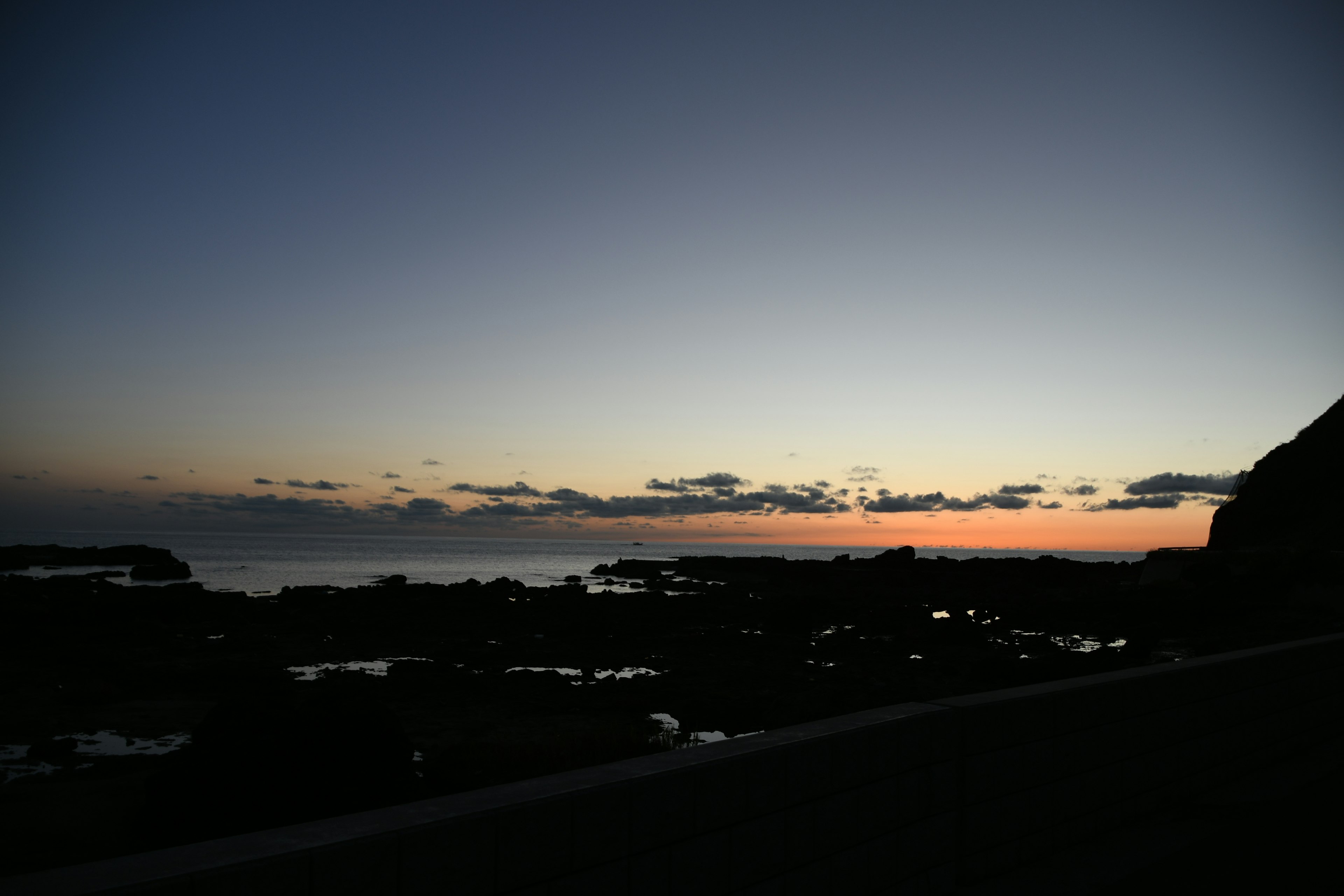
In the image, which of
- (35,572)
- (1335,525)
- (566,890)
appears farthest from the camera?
(35,572)

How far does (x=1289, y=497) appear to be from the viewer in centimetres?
4553

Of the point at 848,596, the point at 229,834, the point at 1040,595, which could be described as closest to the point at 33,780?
the point at 229,834

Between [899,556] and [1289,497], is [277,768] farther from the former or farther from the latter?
[899,556]

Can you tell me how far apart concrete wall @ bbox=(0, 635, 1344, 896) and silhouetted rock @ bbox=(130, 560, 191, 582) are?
254 feet

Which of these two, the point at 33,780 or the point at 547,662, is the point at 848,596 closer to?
the point at 547,662

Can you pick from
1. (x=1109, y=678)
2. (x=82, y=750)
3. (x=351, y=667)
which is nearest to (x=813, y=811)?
(x=1109, y=678)

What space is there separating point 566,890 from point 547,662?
63.7ft

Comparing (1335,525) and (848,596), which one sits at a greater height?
(1335,525)

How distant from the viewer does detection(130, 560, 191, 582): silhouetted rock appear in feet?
226

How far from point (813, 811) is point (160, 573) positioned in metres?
80.3

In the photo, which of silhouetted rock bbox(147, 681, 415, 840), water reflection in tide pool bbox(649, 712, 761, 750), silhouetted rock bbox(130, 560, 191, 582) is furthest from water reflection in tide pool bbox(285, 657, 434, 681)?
silhouetted rock bbox(130, 560, 191, 582)

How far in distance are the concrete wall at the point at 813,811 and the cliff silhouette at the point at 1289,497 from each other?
1729 inches

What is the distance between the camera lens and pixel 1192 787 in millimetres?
5891

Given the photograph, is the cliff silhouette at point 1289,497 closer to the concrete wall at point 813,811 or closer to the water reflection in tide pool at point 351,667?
the water reflection in tide pool at point 351,667
